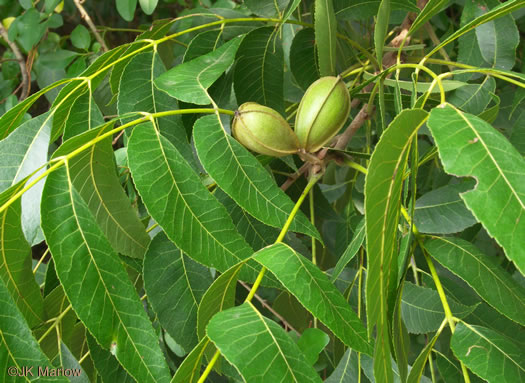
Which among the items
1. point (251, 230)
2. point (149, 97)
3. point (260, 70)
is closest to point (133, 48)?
point (149, 97)

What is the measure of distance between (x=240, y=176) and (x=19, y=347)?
290mm

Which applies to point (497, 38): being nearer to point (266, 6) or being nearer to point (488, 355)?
point (266, 6)

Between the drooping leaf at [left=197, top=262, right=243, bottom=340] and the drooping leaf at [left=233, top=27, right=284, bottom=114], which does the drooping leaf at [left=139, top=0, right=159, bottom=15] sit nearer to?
the drooping leaf at [left=233, top=27, right=284, bottom=114]

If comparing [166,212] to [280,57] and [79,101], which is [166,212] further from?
[280,57]

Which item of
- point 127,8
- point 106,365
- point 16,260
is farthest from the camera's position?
point 127,8

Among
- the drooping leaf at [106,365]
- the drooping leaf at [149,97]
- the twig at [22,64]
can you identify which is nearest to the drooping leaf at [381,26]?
the drooping leaf at [149,97]

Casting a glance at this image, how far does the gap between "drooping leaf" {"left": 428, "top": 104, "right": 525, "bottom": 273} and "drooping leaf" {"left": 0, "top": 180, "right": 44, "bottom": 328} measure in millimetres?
443

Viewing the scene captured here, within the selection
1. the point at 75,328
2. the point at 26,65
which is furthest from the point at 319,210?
the point at 26,65

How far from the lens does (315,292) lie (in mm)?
622

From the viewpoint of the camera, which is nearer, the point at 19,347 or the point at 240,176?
the point at 19,347

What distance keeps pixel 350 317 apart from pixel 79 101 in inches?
17.3

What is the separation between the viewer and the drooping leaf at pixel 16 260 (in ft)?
2.25

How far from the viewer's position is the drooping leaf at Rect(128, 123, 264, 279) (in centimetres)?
66

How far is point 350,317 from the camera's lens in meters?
0.64
